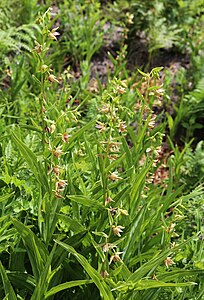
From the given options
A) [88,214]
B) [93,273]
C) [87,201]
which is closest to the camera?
[93,273]

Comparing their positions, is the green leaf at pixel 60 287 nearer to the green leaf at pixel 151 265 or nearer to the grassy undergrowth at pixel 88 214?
the grassy undergrowth at pixel 88 214

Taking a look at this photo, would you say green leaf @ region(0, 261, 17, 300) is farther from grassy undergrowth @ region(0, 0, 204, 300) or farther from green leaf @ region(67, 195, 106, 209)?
green leaf @ region(67, 195, 106, 209)

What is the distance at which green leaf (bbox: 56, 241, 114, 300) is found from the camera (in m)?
1.83

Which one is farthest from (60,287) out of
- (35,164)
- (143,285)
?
(35,164)

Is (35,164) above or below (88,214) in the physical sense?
above

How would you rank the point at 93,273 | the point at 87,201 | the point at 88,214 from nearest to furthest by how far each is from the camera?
the point at 93,273
the point at 87,201
the point at 88,214

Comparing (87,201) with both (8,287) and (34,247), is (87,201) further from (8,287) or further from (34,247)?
(8,287)

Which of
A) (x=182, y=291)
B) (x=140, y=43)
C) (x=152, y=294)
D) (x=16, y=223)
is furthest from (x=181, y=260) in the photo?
(x=140, y=43)

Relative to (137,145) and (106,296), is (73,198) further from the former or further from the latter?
(137,145)

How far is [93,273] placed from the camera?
6.02 ft

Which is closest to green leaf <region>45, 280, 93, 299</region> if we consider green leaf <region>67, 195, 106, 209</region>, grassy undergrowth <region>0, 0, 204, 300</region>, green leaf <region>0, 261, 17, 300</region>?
grassy undergrowth <region>0, 0, 204, 300</region>

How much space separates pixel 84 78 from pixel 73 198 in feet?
6.00

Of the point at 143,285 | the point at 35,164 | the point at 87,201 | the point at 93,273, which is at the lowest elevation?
the point at 143,285

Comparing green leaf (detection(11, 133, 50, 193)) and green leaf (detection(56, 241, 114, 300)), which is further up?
green leaf (detection(11, 133, 50, 193))
